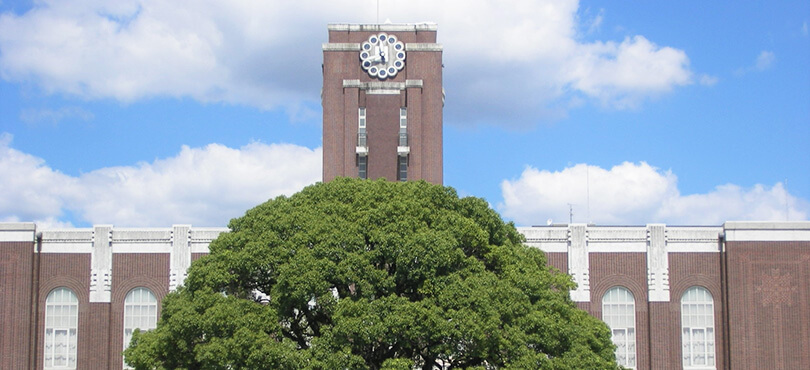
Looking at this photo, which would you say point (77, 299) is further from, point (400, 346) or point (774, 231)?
point (774, 231)

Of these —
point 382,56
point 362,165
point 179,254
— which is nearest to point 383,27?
point 382,56

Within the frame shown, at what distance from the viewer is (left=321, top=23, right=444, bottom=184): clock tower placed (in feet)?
148

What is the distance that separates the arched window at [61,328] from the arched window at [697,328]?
27511 millimetres

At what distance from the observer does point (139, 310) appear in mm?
40938

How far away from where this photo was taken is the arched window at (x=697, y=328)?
40.6 meters

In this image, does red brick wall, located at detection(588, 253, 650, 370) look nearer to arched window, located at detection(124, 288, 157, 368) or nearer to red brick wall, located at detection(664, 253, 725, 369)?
red brick wall, located at detection(664, 253, 725, 369)

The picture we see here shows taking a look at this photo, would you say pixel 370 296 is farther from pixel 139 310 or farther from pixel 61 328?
pixel 61 328

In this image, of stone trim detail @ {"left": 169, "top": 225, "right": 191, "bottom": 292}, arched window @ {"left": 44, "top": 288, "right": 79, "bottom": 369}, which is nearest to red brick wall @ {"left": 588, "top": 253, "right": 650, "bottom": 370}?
stone trim detail @ {"left": 169, "top": 225, "right": 191, "bottom": 292}

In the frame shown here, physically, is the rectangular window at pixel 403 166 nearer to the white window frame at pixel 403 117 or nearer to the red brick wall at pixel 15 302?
the white window frame at pixel 403 117

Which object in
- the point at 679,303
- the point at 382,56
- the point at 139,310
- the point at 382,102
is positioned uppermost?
the point at 382,56

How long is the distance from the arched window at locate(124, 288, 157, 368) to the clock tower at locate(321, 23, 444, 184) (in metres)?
10.3

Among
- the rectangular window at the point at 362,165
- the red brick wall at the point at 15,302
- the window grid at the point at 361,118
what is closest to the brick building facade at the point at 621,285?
the red brick wall at the point at 15,302

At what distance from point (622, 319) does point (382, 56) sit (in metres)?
17.6

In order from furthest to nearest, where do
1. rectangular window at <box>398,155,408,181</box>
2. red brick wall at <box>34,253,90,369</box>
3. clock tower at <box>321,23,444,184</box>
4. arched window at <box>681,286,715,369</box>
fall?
rectangular window at <box>398,155,408,181</box>, clock tower at <box>321,23,444,184</box>, arched window at <box>681,286,715,369</box>, red brick wall at <box>34,253,90,369</box>
